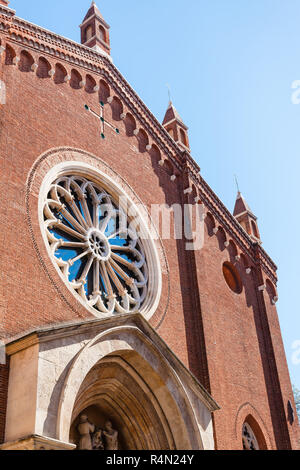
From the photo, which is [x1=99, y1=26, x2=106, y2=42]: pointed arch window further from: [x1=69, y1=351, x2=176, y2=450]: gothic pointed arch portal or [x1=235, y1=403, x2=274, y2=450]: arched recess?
[x1=235, y1=403, x2=274, y2=450]: arched recess

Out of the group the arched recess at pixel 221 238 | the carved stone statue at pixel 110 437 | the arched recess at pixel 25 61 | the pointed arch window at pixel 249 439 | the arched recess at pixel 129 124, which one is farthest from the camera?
the arched recess at pixel 221 238

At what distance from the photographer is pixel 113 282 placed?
11547 millimetres

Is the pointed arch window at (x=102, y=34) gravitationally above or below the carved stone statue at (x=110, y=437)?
above

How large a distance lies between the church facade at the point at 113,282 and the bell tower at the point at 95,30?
5cm

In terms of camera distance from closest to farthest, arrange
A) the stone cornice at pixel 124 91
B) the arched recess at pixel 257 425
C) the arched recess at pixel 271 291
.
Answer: the stone cornice at pixel 124 91 → the arched recess at pixel 257 425 → the arched recess at pixel 271 291

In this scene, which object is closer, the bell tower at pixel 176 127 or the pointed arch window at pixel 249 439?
the pointed arch window at pixel 249 439

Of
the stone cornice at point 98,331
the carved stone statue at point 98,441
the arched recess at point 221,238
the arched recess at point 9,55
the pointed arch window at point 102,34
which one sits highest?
the pointed arch window at point 102,34

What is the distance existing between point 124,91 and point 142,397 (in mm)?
7352

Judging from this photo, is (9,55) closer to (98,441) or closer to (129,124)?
(129,124)

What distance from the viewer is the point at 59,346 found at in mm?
8477

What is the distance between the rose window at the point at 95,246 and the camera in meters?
10.7

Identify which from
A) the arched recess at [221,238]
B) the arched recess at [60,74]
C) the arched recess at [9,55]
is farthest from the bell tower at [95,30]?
the arched recess at [221,238]

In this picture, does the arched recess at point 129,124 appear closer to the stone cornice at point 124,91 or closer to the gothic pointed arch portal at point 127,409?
the stone cornice at point 124,91

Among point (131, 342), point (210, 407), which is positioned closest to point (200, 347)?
point (210, 407)
